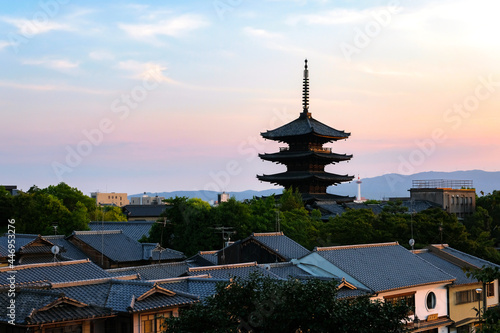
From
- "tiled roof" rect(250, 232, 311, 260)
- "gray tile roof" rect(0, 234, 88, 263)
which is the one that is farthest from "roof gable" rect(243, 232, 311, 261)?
"gray tile roof" rect(0, 234, 88, 263)

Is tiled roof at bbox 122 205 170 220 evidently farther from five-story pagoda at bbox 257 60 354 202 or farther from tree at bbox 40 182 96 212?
five-story pagoda at bbox 257 60 354 202

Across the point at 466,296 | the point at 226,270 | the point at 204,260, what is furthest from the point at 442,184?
the point at 226,270

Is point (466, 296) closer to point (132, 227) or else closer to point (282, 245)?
point (282, 245)

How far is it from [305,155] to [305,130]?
129 inches

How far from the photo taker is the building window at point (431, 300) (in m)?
30.2

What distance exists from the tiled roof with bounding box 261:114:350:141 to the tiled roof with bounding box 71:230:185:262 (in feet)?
102

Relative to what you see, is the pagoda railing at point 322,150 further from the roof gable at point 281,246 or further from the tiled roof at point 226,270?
the tiled roof at point 226,270

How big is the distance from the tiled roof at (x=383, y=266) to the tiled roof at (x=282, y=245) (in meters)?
2.22

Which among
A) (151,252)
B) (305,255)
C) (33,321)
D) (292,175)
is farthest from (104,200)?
(33,321)

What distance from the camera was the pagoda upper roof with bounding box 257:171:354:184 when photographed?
69375 millimetres

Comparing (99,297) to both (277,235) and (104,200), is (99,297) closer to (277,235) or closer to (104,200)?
(277,235)

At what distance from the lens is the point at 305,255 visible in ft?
99.8

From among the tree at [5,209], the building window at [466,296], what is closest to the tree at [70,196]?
the tree at [5,209]

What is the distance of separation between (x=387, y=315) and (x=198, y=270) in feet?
40.3
